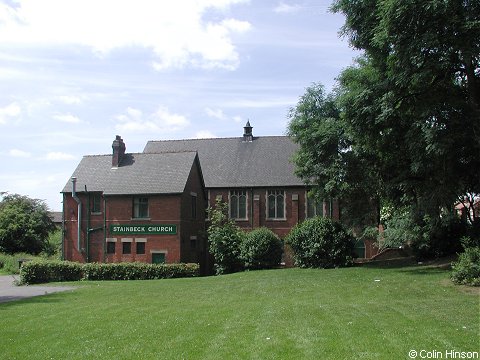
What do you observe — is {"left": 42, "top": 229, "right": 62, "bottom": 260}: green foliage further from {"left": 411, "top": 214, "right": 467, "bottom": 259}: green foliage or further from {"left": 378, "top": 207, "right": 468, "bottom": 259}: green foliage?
{"left": 411, "top": 214, "right": 467, "bottom": 259}: green foliage

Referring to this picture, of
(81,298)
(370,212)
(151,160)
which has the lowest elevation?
(81,298)

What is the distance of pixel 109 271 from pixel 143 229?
488cm

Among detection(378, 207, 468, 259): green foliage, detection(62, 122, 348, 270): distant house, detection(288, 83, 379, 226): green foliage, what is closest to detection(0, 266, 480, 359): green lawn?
detection(378, 207, 468, 259): green foliage

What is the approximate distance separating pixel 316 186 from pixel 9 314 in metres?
22.1

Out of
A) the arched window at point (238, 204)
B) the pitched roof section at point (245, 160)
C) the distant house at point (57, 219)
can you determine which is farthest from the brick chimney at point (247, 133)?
the distant house at point (57, 219)

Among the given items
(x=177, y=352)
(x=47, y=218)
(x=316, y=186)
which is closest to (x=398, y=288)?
(x=177, y=352)

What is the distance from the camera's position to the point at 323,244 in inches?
1257

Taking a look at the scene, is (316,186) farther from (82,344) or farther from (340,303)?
(82,344)

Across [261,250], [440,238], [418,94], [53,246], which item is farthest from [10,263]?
[418,94]

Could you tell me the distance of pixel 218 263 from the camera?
37219 mm

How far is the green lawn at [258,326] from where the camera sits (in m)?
8.98

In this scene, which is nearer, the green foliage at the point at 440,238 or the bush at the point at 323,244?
the green foliage at the point at 440,238

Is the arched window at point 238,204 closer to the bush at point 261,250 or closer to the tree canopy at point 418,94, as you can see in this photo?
the bush at point 261,250

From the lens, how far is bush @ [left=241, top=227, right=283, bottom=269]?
116 ft
